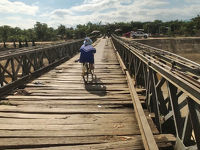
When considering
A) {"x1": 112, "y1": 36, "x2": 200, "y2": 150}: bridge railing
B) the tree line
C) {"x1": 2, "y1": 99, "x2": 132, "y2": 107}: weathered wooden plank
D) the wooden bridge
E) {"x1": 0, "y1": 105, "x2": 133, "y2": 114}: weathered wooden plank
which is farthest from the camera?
the tree line

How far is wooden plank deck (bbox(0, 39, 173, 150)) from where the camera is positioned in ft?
12.7

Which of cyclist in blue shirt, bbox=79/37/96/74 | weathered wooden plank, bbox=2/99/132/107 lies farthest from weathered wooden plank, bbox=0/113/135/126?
cyclist in blue shirt, bbox=79/37/96/74

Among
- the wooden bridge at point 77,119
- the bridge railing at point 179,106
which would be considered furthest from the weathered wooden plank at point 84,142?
the bridge railing at point 179,106

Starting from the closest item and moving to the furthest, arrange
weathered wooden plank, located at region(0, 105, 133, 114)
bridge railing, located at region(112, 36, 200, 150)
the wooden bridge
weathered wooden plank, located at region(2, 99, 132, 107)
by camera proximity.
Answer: bridge railing, located at region(112, 36, 200, 150)
the wooden bridge
weathered wooden plank, located at region(0, 105, 133, 114)
weathered wooden plank, located at region(2, 99, 132, 107)

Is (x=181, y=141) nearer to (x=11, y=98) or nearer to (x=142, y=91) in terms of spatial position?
(x=142, y=91)

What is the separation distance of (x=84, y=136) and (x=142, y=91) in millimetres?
3239

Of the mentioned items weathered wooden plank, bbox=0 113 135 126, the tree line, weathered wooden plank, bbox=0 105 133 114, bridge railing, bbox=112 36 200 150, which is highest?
the tree line

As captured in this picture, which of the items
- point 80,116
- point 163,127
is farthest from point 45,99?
point 163,127

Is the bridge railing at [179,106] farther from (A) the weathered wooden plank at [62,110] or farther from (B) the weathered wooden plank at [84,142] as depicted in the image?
(A) the weathered wooden plank at [62,110]

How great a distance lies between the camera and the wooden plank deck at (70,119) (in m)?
3.86

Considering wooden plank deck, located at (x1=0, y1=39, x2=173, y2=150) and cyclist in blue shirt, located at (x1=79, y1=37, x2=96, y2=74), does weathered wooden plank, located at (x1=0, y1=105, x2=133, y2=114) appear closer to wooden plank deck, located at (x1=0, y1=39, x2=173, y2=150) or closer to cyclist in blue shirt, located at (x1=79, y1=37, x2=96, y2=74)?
wooden plank deck, located at (x1=0, y1=39, x2=173, y2=150)

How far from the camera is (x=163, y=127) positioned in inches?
176

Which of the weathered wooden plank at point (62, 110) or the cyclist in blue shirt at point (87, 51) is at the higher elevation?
the cyclist in blue shirt at point (87, 51)

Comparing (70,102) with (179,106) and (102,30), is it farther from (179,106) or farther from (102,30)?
(102,30)
